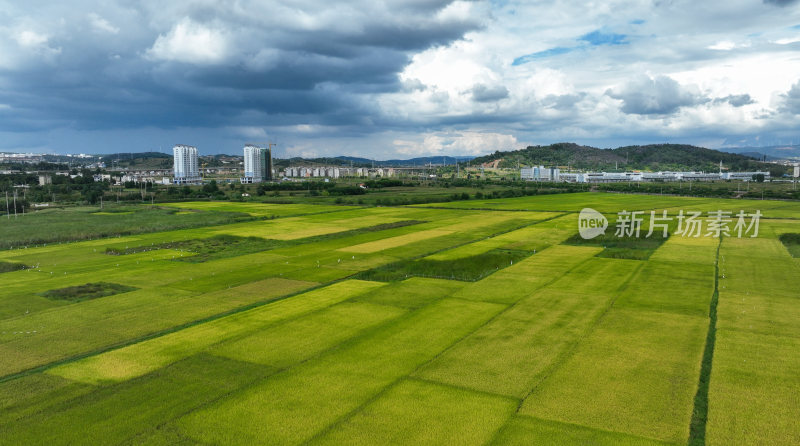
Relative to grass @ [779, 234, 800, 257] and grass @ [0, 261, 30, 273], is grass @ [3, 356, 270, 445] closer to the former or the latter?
grass @ [0, 261, 30, 273]

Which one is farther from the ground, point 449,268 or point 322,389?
point 449,268

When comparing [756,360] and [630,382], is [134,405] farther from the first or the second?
[756,360]

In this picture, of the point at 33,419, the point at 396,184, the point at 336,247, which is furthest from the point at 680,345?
the point at 396,184

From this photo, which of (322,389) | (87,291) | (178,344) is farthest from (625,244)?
(87,291)

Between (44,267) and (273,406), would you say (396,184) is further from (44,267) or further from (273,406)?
(273,406)

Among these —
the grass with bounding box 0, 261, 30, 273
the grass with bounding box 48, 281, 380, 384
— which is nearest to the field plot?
the grass with bounding box 48, 281, 380, 384
